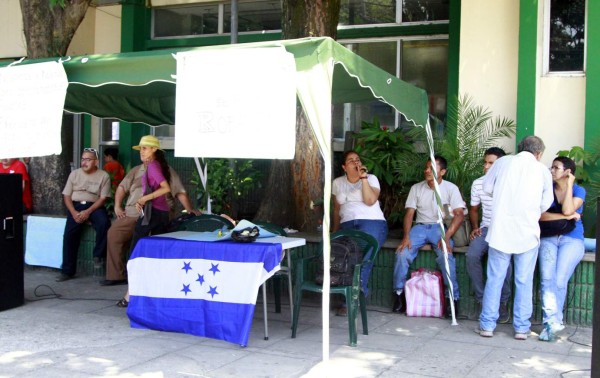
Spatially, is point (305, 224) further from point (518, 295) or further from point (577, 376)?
point (577, 376)

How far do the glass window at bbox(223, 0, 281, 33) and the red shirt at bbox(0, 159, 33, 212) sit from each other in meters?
3.95

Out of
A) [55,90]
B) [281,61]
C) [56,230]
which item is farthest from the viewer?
[56,230]

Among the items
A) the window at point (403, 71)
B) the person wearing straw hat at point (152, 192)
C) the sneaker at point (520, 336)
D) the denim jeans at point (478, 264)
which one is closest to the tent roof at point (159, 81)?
the person wearing straw hat at point (152, 192)

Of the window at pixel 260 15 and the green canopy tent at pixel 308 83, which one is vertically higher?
the window at pixel 260 15

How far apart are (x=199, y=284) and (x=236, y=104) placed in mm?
1865

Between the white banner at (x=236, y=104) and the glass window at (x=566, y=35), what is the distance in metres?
4.70

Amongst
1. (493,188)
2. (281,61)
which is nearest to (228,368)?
Answer: (281,61)

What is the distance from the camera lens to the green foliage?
399 inches

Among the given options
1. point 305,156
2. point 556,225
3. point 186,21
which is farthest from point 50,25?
point 556,225

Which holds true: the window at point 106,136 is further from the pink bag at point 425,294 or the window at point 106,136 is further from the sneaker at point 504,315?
the sneaker at point 504,315

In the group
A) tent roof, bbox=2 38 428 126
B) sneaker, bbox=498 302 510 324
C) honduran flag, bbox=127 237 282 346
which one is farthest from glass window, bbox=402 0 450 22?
honduran flag, bbox=127 237 282 346

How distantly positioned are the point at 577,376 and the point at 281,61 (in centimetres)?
333

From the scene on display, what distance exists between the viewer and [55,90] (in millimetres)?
6570

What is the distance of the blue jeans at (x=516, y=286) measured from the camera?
23.2ft
